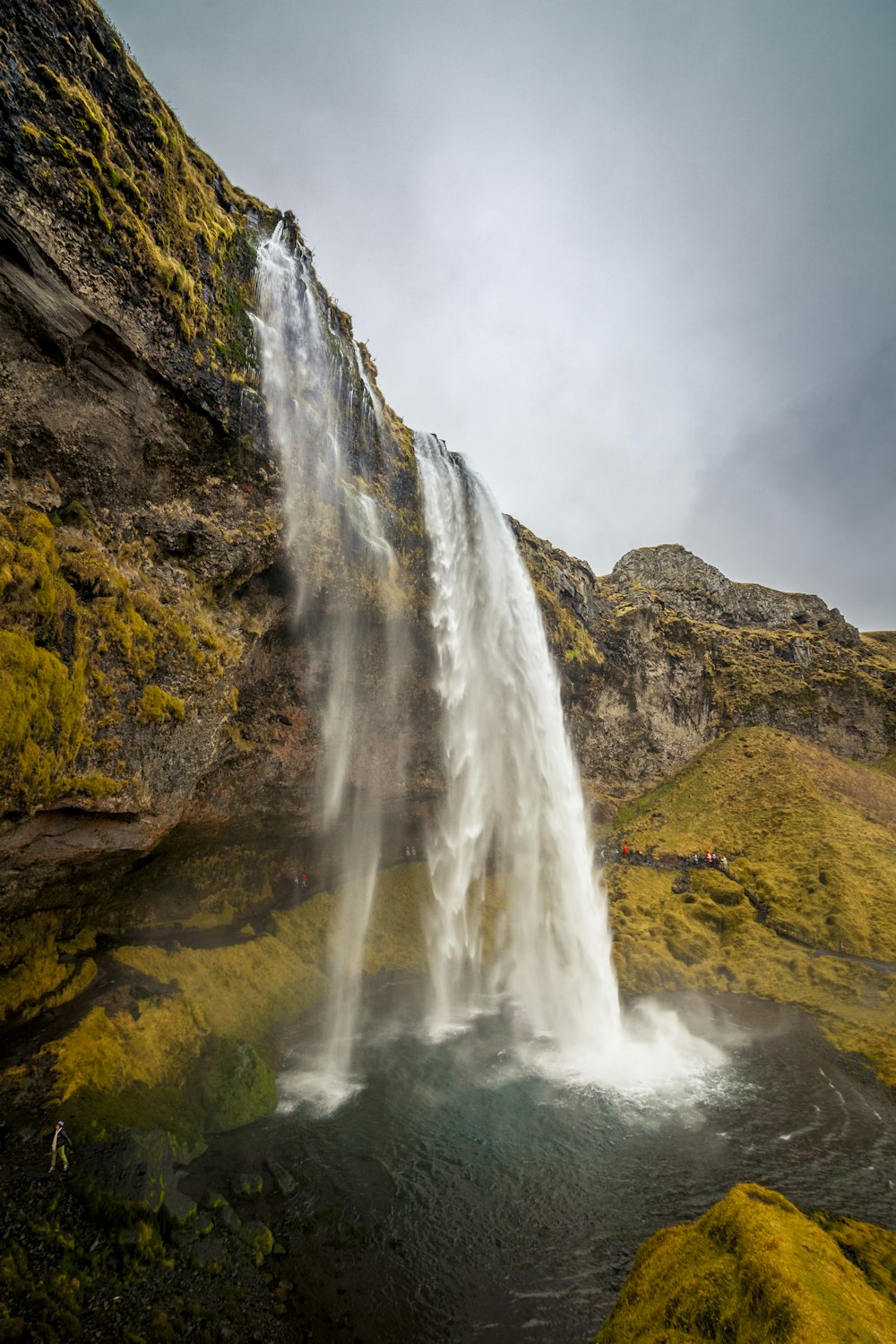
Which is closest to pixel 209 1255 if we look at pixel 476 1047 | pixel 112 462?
pixel 476 1047

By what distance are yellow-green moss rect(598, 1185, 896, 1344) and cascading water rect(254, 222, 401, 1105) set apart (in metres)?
11.4

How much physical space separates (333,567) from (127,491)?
24.8ft

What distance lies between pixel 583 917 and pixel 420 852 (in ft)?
30.7

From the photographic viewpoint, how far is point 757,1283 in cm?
459

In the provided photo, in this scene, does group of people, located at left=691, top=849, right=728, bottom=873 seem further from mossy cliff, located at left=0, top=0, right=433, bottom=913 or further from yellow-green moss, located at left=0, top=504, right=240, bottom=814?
yellow-green moss, located at left=0, top=504, right=240, bottom=814

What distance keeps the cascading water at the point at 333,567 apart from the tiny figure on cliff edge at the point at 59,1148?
6088 millimetres

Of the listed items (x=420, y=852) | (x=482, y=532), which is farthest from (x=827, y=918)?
(x=482, y=532)

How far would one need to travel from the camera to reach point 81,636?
12.0 m

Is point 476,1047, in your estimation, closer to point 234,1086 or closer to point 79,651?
point 234,1086

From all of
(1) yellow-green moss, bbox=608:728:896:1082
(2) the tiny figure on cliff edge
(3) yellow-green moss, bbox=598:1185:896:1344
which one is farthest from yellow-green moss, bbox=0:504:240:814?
(1) yellow-green moss, bbox=608:728:896:1082

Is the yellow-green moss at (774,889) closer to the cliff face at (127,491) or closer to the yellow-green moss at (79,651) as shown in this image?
the cliff face at (127,491)

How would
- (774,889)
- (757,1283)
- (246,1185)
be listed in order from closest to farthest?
1. (757,1283)
2. (246,1185)
3. (774,889)

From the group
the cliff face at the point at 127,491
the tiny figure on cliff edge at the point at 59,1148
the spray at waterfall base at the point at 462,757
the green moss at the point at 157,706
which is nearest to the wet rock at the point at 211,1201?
the tiny figure on cliff edge at the point at 59,1148

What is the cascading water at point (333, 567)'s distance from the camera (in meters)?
17.9
